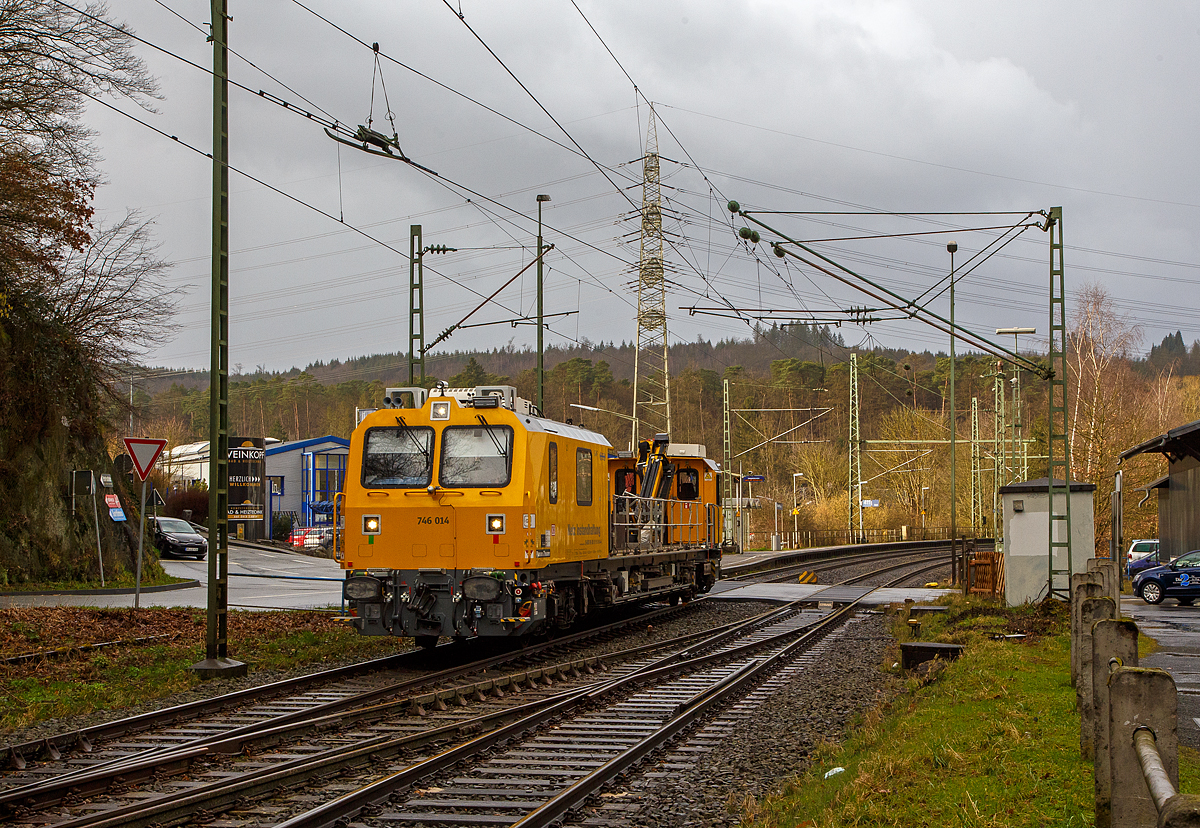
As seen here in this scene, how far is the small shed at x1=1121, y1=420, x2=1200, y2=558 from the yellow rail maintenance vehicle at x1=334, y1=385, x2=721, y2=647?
24.0 meters

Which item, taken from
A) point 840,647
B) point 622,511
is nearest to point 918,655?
point 840,647

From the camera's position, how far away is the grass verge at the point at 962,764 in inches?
235

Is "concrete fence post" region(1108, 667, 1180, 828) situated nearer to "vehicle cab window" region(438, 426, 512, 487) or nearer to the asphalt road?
the asphalt road

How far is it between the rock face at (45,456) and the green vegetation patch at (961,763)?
22877 mm

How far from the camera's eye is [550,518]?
48.2ft

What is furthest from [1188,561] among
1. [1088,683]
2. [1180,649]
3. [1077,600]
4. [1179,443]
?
[1088,683]

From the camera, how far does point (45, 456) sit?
28.0 m

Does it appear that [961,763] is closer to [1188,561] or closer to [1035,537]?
[1035,537]

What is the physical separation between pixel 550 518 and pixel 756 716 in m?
4.72

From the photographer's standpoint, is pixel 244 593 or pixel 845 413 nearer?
pixel 244 593

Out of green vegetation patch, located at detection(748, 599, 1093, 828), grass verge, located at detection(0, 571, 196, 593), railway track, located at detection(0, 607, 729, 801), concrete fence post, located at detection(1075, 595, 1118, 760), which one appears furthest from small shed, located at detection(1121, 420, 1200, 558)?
grass verge, located at detection(0, 571, 196, 593)

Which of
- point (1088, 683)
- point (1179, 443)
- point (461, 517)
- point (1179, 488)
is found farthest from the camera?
point (1179, 488)

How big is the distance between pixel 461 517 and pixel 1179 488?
31.0 metres

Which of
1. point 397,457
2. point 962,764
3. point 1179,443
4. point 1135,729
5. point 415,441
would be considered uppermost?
point 1179,443
